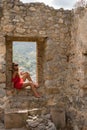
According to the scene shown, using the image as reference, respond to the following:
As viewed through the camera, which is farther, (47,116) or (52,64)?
(52,64)

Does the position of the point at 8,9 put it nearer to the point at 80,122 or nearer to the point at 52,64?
the point at 52,64

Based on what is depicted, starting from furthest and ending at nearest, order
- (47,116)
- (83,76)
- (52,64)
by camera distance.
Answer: (52,64) < (47,116) < (83,76)

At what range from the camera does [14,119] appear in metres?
6.27

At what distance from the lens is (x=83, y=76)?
19.7ft

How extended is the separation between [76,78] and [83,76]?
1.22ft

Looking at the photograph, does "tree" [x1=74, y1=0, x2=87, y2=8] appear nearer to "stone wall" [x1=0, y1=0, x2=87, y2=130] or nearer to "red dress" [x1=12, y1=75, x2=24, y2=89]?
"stone wall" [x1=0, y1=0, x2=87, y2=130]

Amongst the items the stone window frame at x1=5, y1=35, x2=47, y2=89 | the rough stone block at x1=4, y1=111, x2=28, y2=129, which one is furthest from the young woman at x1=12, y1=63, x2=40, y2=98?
the rough stone block at x1=4, y1=111, x2=28, y2=129

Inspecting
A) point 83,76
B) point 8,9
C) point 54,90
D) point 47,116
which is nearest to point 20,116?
point 47,116

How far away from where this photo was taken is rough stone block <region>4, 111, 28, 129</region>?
6230 mm

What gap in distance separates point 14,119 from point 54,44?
1.87 meters

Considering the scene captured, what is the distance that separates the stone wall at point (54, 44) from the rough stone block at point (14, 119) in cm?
46

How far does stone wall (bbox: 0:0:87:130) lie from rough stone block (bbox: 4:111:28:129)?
46 centimetres

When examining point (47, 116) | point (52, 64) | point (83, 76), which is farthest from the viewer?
point (52, 64)

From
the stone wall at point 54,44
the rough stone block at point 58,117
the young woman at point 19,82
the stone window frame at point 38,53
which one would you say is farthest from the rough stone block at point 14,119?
the stone window frame at point 38,53
